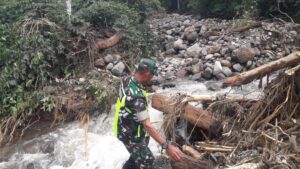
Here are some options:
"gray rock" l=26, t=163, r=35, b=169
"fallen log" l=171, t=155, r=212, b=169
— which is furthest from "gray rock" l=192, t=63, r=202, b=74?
"fallen log" l=171, t=155, r=212, b=169

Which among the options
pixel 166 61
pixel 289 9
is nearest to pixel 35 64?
pixel 166 61

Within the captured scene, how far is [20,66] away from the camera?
8922mm

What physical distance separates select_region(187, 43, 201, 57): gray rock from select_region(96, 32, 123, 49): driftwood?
1.96 metres

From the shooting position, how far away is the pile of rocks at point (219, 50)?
410 inches

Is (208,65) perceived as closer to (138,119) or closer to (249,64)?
(249,64)

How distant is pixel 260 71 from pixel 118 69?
5323 millimetres

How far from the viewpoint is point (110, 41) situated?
11.2 meters

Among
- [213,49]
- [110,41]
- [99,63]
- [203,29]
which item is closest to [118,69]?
[99,63]

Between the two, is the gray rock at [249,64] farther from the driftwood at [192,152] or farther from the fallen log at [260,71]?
the driftwood at [192,152]

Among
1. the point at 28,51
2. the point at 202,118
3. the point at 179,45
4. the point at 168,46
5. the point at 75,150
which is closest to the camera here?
the point at 202,118

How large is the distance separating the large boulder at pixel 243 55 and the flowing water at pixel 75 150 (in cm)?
314

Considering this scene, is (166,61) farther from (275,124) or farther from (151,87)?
(275,124)

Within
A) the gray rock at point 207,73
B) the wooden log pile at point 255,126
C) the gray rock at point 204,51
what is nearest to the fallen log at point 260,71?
the wooden log pile at point 255,126

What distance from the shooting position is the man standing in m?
4.43
